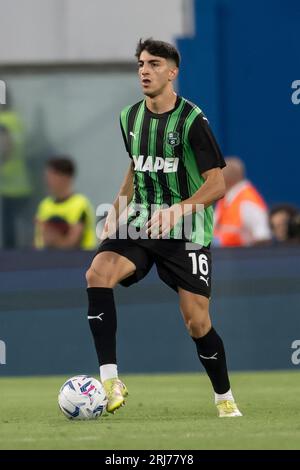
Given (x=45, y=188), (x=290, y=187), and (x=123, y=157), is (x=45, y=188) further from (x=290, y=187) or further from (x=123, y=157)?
(x=290, y=187)

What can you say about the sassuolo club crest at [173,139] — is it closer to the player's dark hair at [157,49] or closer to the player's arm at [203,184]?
the player's arm at [203,184]

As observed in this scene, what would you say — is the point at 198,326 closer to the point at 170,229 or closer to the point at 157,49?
the point at 170,229

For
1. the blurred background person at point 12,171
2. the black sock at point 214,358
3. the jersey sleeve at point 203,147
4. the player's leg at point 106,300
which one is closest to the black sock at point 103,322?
the player's leg at point 106,300

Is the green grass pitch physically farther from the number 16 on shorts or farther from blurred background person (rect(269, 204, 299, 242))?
blurred background person (rect(269, 204, 299, 242))

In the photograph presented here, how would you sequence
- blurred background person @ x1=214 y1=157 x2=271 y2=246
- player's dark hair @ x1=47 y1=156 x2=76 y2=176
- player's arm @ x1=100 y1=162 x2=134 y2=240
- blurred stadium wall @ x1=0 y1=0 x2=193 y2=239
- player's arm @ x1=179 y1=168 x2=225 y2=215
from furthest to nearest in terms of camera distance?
blurred stadium wall @ x1=0 y1=0 x2=193 y2=239 < player's dark hair @ x1=47 y1=156 x2=76 y2=176 < blurred background person @ x1=214 y1=157 x2=271 y2=246 < player's arm @ x1=100 y1=162 x2=134 y2=240 < player's arm @ x1=179 y1=168 x2=225 y2=215

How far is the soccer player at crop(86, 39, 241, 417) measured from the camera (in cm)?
841

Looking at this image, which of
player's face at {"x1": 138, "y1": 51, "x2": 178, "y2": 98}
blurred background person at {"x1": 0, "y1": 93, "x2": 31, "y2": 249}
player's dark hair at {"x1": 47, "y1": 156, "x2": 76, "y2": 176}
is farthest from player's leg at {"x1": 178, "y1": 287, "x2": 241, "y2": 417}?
blurred background person at {"x1": 0, "y1": 93, "x2": 31, "y2": 249}

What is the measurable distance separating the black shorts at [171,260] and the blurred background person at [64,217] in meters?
4.95

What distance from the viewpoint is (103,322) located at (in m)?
8.47

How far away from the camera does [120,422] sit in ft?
27.0

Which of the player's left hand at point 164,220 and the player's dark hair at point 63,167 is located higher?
the player's left hand at point 164,220

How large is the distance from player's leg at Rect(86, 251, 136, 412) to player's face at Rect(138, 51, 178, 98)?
97 centimetres

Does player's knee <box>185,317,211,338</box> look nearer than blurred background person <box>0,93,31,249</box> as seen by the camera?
Yes

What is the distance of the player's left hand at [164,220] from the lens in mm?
8203
